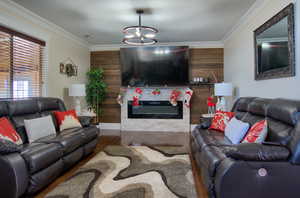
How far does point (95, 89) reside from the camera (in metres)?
5.43

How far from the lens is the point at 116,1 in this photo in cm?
296

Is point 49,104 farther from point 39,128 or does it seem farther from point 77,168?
point 77,168

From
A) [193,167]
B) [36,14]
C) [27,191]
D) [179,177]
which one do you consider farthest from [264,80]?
[36,14]

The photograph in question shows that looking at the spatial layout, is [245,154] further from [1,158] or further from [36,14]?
[36,14]

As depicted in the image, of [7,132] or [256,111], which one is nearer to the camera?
[7,132]

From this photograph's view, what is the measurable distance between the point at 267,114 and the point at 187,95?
3.04m

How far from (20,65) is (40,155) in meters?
2.02

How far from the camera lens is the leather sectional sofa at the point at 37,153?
71.2 inches

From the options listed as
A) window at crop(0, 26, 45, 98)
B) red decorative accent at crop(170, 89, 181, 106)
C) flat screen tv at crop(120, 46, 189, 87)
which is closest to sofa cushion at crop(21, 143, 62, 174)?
window at crop(0, 26, 45, 98)

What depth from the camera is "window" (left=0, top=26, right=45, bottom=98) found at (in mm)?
2977

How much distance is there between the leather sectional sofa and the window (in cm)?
44

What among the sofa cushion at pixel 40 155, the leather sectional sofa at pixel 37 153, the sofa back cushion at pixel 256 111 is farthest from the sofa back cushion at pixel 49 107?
the sofa back cushion at pixel 256 111

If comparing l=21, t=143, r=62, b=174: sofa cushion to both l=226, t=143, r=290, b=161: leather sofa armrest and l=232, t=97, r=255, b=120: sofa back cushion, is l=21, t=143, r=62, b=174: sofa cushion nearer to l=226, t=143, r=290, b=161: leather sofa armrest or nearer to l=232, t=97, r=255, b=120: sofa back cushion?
l=226, t=143, r=290, b=161: leather sofa armrest

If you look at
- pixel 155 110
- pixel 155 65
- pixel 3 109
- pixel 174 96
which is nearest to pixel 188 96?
pixel 174 96
